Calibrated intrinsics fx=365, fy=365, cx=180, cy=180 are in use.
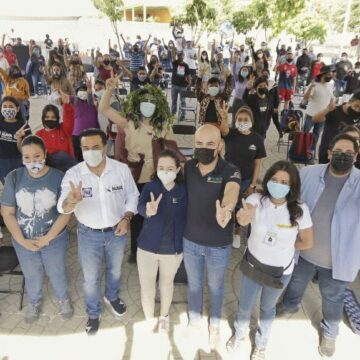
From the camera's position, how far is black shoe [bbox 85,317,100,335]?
344 cm

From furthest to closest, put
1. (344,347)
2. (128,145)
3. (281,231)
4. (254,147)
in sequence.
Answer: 1. (254,147)
2. (128,145)
3. (344,347)
4. (281,231)

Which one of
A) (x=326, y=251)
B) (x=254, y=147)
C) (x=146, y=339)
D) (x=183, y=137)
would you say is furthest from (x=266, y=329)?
(x=183, y=137)

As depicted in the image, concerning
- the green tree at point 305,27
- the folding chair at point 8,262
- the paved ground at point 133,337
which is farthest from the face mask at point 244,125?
the green tree at point 305,27

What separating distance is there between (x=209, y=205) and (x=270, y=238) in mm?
520

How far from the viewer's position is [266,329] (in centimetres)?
315

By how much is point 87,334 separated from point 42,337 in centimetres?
42

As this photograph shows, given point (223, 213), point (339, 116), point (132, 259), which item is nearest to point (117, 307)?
point (132, 259)

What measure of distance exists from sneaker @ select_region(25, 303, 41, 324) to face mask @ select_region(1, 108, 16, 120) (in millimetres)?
2306

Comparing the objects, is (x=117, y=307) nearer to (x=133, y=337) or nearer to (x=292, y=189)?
(x=133, y=337)

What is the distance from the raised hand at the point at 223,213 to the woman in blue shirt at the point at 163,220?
0.34 meters

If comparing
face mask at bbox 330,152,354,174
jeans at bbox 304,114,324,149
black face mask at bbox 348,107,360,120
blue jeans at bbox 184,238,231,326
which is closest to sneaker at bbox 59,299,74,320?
blue jeans at bbox 184,238,231,326

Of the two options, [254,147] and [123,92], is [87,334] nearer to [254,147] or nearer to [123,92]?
[254,147]

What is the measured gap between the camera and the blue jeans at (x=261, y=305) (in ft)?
9.79

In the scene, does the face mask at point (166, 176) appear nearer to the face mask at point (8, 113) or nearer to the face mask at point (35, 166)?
the face mask at point (35, 166)
